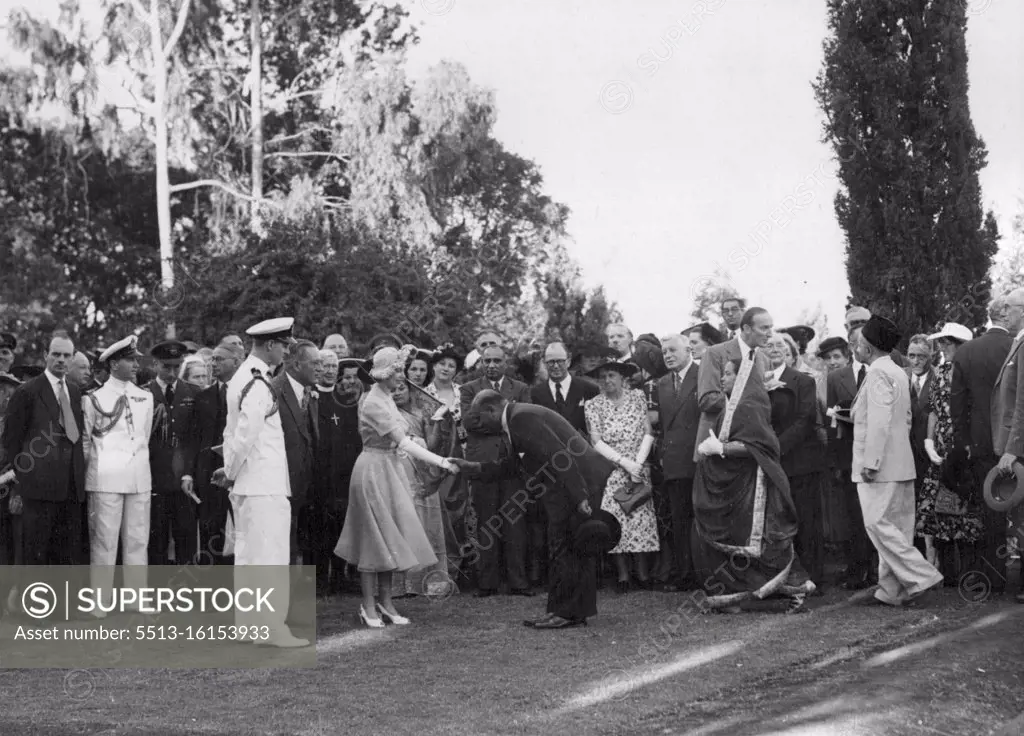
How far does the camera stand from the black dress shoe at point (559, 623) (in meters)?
9.14

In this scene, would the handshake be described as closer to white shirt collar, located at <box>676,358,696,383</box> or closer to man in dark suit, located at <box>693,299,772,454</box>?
man in dark suit, located at <box>693,299,772,454</box>

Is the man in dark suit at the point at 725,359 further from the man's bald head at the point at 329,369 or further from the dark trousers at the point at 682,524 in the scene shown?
the man's bald head at the point at 329,369

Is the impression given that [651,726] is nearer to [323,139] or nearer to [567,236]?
[323,139]

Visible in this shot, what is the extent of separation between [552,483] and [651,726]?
123 inches

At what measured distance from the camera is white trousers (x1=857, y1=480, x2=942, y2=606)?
967 cm

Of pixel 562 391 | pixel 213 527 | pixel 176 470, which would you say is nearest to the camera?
pixel 176 470

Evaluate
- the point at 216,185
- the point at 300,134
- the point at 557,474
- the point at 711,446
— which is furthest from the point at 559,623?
the point at 216,185

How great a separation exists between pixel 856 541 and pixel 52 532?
662 centimetres

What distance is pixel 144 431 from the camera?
10.4m

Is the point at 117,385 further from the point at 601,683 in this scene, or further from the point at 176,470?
the point at 601,683

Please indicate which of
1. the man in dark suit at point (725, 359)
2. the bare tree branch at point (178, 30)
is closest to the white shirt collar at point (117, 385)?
the man in dark suit at point (725, 359)

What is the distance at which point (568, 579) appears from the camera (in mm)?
9172

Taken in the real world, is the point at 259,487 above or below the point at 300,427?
below

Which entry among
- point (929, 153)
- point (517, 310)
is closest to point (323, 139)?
point (517, 310)
